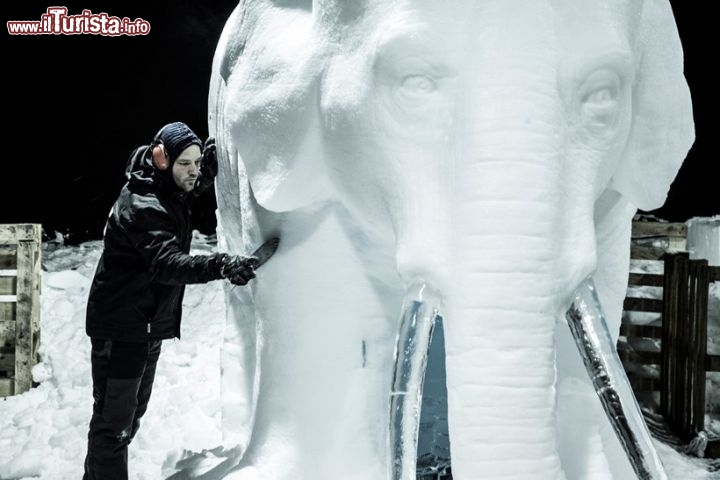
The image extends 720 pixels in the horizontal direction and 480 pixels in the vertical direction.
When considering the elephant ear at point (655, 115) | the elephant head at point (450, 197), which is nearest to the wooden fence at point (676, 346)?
the elephant head at point (450, 197)

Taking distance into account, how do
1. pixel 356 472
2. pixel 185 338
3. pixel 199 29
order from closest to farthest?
pixel 356 472, pixel 185 338, pixel 199 29

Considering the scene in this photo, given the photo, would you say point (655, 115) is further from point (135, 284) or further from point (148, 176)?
point (135, 284)

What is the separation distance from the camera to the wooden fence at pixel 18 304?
4.06m

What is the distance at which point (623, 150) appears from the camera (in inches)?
72.9

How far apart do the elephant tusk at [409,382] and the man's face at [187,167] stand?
0.98 meters

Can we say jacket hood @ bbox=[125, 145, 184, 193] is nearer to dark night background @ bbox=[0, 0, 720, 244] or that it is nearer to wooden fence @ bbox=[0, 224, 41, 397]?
wooden fence @ bbox=[0, 224, 41, 397]

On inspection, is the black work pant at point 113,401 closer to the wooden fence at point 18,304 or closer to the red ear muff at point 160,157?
the red ear muff at point 160,157

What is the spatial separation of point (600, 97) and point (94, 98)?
6.69 m

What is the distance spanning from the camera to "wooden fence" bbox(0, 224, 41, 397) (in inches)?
160

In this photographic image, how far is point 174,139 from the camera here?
2297 mm

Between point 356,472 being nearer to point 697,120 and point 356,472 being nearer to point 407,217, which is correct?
point 407,217

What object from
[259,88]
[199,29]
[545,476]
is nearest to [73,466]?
[259,88]

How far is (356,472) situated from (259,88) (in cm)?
106

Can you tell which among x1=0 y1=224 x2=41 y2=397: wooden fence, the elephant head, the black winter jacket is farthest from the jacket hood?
x1=0 y1=224 x2=41 y2=397: wooden fence
